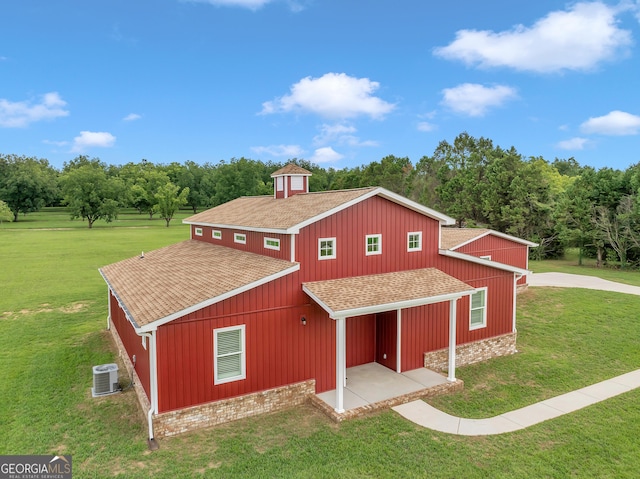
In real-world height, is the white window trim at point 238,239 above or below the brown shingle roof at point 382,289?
above

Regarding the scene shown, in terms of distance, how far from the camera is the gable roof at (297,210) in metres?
11.5

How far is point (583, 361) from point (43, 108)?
7603 centimetres

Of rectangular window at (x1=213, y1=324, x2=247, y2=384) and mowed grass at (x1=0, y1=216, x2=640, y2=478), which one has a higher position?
rectangular window at (x1=213, y1=324, x2=247, y2=384)

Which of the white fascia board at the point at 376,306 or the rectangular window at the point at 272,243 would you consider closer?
the white fascia board at the point at 376,306

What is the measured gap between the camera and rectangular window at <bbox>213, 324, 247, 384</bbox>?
9867mm

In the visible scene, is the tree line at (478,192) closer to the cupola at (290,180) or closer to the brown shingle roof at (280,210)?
the cupola at (290,180)

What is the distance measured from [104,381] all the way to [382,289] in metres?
7.92

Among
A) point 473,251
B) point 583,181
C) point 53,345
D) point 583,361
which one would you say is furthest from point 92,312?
point 583,181

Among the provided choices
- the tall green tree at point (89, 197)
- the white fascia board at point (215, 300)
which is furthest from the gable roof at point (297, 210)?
the tall green tree at point (89, 197)

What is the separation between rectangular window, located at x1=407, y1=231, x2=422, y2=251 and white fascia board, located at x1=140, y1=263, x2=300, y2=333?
411 cm

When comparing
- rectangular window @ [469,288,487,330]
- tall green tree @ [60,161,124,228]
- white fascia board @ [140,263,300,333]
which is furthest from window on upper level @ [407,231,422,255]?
tall green tree @ [60,161,124,228]

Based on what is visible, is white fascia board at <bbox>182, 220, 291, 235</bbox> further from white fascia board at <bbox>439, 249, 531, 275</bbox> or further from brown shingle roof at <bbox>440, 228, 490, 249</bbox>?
brown shingle roof at <bbox>440, 228, 490, 249</bbox>

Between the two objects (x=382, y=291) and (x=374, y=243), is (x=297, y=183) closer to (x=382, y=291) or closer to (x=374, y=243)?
(x=374, y=243)

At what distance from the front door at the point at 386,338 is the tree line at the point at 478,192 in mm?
27252
